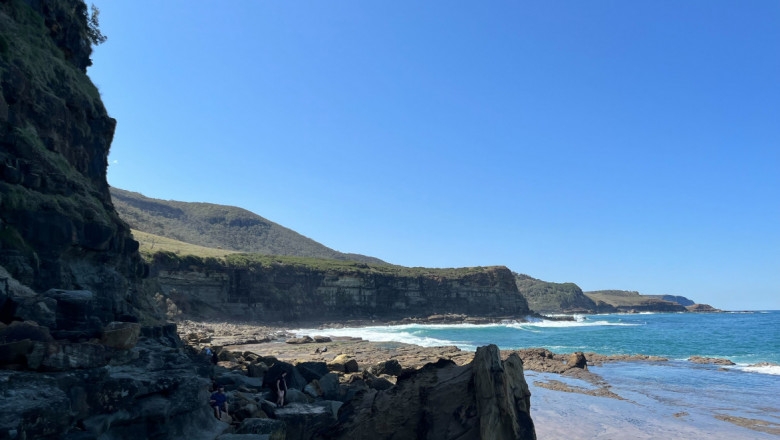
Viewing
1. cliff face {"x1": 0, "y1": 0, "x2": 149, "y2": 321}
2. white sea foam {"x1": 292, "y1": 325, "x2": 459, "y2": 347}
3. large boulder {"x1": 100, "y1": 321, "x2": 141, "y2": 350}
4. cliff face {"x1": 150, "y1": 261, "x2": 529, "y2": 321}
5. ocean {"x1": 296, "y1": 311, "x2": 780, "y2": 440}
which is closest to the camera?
large boulder {"x1": 100, "y1": 321, "x2": 141, "y2": 350}

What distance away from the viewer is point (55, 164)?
1541cm

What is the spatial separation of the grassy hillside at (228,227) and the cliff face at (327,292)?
7203 centimetres

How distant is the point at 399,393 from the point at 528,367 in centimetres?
2317

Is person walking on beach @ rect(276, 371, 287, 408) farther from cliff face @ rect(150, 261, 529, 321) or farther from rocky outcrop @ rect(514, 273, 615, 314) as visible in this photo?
rocky outcrop @ rect(514, 273, 615, 314)

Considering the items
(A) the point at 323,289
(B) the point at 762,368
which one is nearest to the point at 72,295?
(B) the point at 762,368

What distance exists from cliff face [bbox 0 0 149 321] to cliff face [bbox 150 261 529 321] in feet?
127

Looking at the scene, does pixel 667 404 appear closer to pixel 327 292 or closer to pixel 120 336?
pixel 120 336

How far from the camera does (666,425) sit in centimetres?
1567

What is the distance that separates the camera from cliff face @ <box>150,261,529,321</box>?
65062 millimetres

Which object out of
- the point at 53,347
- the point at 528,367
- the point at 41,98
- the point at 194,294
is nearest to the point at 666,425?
the point at 528,367

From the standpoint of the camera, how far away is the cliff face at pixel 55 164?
12.7 metres

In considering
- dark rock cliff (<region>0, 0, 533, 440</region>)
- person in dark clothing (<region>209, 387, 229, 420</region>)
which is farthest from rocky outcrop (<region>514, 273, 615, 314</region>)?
person in dark clothing (<region>209, 387, 229, 420</region>)

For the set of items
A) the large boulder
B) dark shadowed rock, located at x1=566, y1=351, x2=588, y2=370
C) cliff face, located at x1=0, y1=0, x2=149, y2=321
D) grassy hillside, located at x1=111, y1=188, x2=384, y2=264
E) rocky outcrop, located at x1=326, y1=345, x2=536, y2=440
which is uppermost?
grassy hillside, located at x1=111, y1=188, x2=384, y2=264

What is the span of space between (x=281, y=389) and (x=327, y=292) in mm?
73111
